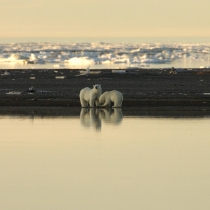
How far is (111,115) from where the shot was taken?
20312mm

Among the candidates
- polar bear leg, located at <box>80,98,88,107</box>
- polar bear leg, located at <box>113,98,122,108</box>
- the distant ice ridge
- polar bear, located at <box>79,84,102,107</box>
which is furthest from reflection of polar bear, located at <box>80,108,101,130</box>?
the distant ice ridge

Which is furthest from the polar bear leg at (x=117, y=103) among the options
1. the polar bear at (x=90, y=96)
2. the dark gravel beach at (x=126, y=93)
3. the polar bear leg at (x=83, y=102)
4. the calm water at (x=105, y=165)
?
the calm water at (x=105, y=165)

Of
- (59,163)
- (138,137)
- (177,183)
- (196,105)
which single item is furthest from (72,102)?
(177,183)

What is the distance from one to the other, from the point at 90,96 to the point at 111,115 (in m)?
2.53

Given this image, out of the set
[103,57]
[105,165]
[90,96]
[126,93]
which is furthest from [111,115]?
[103,57]

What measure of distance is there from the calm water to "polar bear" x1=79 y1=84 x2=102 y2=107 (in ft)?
14.3

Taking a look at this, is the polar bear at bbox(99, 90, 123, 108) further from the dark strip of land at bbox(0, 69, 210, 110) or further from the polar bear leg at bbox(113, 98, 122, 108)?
the dark strip of land at bbox(0, 69, 210, 110)

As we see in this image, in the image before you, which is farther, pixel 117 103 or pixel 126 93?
pixel 126 93

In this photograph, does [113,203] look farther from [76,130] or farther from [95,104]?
[95,104]

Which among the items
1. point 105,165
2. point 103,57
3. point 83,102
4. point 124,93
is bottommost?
point 103,57

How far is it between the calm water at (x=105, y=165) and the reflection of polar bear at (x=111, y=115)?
50 centimetres

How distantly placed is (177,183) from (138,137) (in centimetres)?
452

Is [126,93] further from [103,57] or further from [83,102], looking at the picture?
[103,57]

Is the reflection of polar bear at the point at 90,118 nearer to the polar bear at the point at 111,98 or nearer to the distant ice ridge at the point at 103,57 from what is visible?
the polar bear at the point at 111,98
